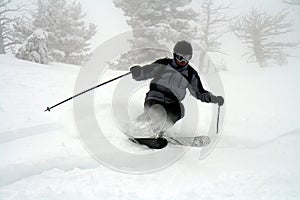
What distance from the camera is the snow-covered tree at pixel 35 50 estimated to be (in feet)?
52.9

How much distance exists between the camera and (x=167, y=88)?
6262 millimetres

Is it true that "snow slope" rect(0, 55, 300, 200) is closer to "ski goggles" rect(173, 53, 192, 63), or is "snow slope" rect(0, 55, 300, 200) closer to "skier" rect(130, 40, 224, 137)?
"skier" rect(130, 40, 224, 137)

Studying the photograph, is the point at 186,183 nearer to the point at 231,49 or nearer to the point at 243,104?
the point at 243,104

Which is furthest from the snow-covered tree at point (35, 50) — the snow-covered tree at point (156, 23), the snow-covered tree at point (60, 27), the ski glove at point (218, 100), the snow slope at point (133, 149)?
the ski glove at point (218, 100)

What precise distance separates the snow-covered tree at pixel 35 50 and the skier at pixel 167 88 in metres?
11.9

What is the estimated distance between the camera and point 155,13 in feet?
65.5

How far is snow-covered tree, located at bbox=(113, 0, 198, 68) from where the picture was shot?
19.8 m

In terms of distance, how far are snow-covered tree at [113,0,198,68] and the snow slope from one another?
36.4ft

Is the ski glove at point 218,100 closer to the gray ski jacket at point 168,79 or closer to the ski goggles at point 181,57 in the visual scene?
the gray ski jacket at point 168,79

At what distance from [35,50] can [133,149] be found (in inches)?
491

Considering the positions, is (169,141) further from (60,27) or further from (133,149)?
(60,27)

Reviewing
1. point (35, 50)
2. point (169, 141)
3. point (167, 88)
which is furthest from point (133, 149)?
point (35, 50)

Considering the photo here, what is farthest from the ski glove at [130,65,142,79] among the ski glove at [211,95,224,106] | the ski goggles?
the ski glove at [211,95,224,106]

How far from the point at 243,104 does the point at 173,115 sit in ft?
15.9
